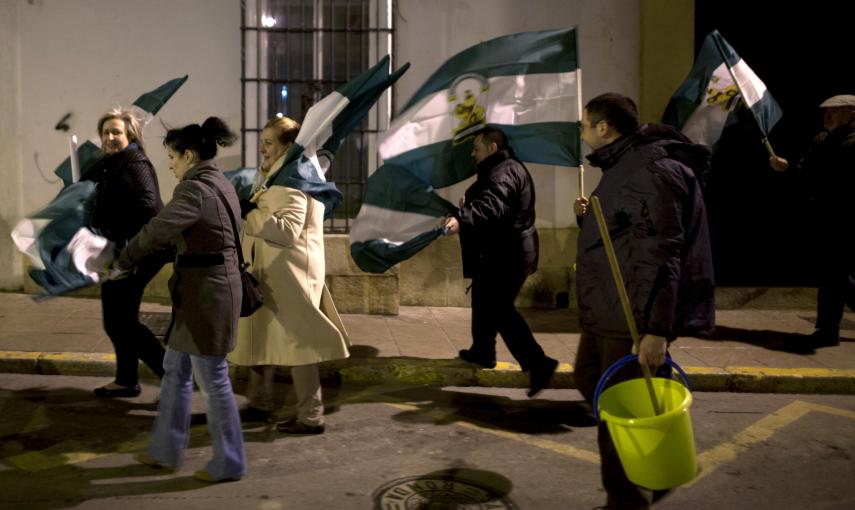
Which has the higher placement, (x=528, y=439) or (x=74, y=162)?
(x=74, y=162)

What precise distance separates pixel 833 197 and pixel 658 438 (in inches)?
178

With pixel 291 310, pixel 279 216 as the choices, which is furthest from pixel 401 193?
pixel 279 216

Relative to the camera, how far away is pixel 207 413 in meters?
4.27

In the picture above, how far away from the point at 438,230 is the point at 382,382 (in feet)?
4.55

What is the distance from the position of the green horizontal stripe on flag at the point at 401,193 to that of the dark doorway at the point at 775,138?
4408 millimetres

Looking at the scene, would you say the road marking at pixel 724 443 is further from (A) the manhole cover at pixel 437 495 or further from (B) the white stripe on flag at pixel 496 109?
(B) the white stripe on flag at pixel 496 109

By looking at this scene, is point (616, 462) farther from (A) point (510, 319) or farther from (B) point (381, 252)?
(B) point (381, 252)

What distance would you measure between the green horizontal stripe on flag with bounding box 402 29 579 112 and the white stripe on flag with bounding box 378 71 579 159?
1.8 inches

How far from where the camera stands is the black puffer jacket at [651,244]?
354 cm

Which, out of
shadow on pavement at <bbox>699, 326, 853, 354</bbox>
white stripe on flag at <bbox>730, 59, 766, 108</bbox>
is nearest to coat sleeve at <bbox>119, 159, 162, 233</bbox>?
white stripe on flag at <bbox>730, 59, 766, 108</bbox>

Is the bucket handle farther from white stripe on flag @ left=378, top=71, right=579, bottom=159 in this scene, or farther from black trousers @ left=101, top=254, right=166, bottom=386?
black trousers @ left=101, top=254, right=166, bottom=386

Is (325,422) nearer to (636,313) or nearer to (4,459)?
(4,459)

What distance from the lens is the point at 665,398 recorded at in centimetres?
361

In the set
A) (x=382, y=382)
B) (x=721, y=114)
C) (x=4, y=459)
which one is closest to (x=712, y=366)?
(x=721, y=114)
